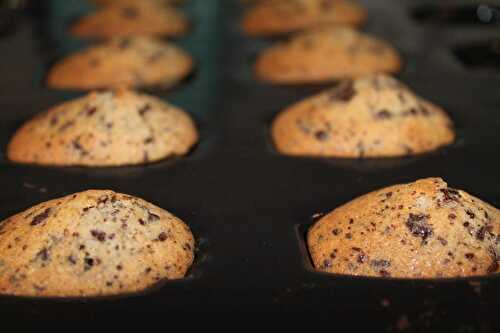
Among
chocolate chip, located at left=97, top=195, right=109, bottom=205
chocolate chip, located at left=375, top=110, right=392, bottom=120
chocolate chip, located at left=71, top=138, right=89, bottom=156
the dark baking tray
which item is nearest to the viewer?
the dark baking tray

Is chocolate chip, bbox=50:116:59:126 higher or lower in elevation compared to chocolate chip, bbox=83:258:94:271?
higher

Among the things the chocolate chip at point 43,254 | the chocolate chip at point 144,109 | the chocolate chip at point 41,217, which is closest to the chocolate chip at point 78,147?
the chocolate chip at point 144,109

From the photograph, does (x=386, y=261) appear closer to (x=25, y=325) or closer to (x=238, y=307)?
(x=238, y=307)

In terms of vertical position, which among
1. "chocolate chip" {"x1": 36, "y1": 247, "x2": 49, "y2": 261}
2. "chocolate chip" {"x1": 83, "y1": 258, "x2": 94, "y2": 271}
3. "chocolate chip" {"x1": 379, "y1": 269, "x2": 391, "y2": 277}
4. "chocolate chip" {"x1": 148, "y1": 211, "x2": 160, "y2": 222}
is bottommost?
"chocolate chip" {"x1": 379, "y1": 269, "x2": 391, "y2": 277}

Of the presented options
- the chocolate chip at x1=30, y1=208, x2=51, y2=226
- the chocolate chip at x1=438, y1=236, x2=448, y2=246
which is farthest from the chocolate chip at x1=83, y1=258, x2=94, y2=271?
the chocolate chip at x1=438, y1=236, x2=448, y2=246

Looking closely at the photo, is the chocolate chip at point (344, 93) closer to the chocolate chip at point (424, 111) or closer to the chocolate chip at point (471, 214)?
the chocolate chip at point (424, 111)

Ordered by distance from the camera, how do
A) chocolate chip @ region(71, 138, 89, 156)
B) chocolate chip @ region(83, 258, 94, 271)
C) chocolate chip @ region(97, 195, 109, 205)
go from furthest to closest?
chocolate chip @ region(71, 138, 89, 156) < chocolate chip @ region(97, 195, 109, 205) < chocolate chip @ region(83, 258, 94, 271)

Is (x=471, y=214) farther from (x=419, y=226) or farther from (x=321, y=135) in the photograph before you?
(x=321, y=135)

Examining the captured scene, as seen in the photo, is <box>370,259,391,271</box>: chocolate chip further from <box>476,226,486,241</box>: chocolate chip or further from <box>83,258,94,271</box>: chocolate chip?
<box>83,258,94,271</box>: chocolate chip
